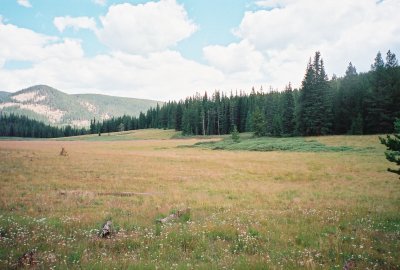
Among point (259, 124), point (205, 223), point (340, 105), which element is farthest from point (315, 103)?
point (205, 223)

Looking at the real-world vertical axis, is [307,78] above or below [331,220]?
above

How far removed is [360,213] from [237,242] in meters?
7.41

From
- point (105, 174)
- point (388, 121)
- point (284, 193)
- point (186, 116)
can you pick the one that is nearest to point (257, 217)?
point (284, 193)

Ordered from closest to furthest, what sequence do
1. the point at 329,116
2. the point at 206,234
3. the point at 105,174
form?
1. the point at 206,234
2. the point at 105,174
3. the point at 329,116

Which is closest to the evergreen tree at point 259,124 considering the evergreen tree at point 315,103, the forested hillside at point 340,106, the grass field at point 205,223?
the forested hillside at point 340,106

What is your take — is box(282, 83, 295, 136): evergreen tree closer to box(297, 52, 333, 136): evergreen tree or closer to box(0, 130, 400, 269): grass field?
box(297, 52, 333, 136): evergreen tree

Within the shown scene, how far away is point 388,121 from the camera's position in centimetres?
6322

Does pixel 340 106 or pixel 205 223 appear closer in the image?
pixel 205 223

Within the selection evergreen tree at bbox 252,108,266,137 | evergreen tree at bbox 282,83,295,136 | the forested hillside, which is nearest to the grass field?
the forested hillside

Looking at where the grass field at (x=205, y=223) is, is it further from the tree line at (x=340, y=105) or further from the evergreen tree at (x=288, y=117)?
the evergreen tree at (x=288, y=117)

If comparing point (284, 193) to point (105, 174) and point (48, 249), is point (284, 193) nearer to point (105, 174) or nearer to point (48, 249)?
point (48, 249)

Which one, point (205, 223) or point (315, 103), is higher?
point (315, 103)

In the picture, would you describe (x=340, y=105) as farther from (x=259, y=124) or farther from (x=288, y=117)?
(x=259, y=124)

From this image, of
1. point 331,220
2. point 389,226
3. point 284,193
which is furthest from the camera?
point 284,193
